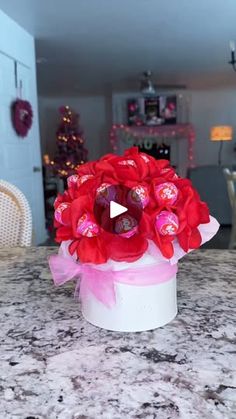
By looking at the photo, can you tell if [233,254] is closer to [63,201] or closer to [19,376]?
[63,201]

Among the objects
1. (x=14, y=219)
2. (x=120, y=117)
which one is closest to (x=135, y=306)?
(x=14, y=219)

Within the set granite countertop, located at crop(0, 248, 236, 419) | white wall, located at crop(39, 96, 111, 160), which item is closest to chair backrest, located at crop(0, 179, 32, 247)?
granite countertop, located at crop(0, 248, 236, 419)

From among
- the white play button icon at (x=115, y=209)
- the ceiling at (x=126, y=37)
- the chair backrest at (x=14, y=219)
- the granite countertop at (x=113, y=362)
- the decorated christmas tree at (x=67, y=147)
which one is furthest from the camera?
the decorated christmas tree at (x=67, y=147)

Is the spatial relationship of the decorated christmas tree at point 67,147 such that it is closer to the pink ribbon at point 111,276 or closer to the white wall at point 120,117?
the white wall at point 120,117

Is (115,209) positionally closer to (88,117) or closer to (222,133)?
(222,133)

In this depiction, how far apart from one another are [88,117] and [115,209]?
8.16m

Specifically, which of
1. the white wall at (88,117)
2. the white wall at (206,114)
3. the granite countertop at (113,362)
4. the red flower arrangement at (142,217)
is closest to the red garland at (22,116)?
the granite countertop at (113,362)

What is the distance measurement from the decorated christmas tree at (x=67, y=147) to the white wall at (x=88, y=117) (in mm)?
1171

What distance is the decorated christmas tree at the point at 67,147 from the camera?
22.7ft

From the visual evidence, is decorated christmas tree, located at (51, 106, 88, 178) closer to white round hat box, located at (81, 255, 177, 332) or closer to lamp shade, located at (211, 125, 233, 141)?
lamp shade, located at (211, 125, 233, 141)

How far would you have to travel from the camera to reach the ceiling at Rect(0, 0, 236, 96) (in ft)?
10.2

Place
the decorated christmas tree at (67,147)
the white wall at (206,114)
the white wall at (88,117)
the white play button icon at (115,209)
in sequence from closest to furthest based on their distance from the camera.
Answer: the white play button icon at (115,209) → the decorated christmas tree at (67,147) → the white wall at (206,114) → the white wall at (88,117)

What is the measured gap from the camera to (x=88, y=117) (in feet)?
27.3

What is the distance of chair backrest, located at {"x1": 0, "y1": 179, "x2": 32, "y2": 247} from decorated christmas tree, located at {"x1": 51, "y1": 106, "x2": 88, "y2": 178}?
224 inches
